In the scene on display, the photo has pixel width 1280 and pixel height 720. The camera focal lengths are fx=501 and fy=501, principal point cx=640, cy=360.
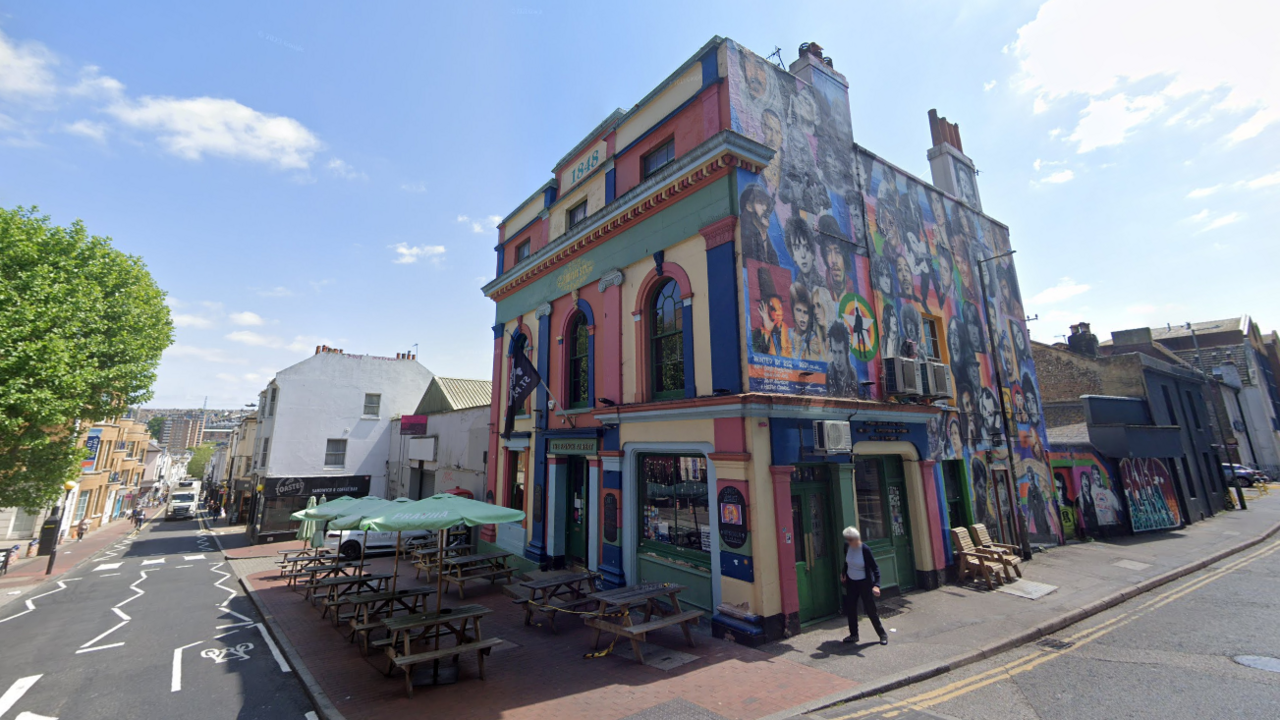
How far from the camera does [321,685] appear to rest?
718 cm

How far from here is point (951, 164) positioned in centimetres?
1673

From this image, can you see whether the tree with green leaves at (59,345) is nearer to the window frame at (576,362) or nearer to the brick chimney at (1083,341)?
the window frame at (576,362)

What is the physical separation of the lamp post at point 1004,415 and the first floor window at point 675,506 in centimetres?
999

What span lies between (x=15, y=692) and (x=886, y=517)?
50.6ft

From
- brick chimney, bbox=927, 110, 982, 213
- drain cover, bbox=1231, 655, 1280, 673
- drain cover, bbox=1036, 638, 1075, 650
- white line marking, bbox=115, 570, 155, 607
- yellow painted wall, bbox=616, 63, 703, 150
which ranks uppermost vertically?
brick chimney, bbox=927, 110, 982, 213

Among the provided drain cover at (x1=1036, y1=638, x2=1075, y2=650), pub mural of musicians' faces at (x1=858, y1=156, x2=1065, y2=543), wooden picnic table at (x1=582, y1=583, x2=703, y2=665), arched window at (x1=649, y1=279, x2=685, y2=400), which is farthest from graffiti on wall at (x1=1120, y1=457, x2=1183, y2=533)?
wooden picnic table at (x1=582, y1=583, x2=703, y2=665)

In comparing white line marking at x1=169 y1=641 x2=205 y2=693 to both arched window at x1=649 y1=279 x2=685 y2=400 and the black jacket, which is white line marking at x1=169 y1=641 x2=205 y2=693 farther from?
the black jacket

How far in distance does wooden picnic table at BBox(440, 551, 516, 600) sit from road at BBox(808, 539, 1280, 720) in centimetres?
897

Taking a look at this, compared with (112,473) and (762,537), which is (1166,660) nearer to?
(762,537)

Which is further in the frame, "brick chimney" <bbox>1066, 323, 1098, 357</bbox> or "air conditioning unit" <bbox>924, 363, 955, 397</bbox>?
"brick chimney" <bbox>1066, 323, 1098, 357</bbox>

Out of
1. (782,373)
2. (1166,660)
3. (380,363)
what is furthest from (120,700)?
(380,363)

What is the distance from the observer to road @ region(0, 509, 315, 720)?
6988 mm

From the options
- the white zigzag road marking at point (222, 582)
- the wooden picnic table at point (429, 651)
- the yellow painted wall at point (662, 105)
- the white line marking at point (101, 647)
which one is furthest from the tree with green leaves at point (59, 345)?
the yellow painted wall at point (662, 105)

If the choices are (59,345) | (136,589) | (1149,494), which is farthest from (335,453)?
(1149,494)
